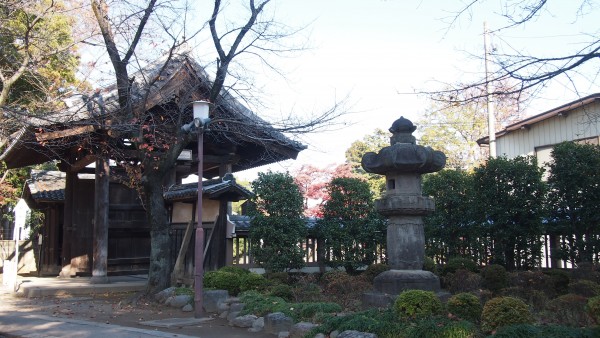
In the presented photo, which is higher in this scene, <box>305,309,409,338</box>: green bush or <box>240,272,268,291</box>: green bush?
<box>240,272,268,291</box>: green bush

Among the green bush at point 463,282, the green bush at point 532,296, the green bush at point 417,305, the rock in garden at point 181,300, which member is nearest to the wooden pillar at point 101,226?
the rock in garden at point 181,300

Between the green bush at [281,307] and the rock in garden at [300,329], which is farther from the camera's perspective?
the green bush at [281,307]

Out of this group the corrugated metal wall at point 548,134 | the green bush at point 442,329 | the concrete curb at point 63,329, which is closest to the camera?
the green bush at point 442,329

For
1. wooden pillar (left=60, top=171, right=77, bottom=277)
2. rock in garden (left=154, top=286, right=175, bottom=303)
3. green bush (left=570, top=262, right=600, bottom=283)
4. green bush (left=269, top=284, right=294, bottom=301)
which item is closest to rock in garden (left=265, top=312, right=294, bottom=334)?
green bush (left=269, top=284, right=294, bottom=301)

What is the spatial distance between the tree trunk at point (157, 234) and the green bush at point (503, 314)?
846cm

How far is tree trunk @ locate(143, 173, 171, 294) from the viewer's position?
1313cm

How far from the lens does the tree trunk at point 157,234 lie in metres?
13.1

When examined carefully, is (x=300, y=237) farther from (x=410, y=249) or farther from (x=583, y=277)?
(x=583, y=277)

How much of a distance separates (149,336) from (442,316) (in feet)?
15.2

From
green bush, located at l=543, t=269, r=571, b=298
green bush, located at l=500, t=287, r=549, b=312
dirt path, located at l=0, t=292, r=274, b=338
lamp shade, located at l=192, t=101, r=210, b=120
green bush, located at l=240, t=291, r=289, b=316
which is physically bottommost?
dirt path, located at l=0, t=292, r=274, b=338

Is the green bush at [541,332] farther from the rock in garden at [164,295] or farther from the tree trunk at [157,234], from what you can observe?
the tree trunk at [157,234]

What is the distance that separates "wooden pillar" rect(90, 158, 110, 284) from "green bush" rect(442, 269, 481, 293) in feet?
32.8

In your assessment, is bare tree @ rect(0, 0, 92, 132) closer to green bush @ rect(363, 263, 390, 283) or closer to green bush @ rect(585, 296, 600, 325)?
green bush @ rect(363, 263, 390, 283)

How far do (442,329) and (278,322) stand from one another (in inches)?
124
